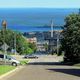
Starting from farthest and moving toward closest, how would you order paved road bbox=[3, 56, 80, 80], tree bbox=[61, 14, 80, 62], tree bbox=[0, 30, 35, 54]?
tree bbox=[0, 30, 35, 54]
tree bbox=[61, 14, 80, 62]
paved road bbox=[3, 56, 80, 80]

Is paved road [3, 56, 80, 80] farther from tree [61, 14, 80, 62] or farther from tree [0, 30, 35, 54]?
tree [0, 30, 35, 54]

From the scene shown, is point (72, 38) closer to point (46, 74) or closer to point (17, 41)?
point (46, 74)

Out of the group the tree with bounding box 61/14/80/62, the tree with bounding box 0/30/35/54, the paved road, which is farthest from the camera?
the tree with bounding box 0/30/35/54

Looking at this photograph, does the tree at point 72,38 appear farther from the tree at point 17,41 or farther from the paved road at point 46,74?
the tree at point 17,41

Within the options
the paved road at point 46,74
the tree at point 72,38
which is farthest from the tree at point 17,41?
the paved road at point 46,74

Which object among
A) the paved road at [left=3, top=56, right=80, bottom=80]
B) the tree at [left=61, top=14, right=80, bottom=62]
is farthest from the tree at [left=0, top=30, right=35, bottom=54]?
the paved road at [left=3, top=56, right=80, bottom=80]

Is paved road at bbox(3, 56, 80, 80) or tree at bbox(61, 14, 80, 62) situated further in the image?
tree at bbox(61, 14, 80, 62)

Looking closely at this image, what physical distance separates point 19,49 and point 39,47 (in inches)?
2615

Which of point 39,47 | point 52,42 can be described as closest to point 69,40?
point 52,42

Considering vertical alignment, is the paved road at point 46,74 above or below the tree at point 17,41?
below

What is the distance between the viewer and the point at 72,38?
61.0 metres

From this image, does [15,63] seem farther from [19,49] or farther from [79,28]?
[19,49]

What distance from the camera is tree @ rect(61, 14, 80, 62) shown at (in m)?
59.9

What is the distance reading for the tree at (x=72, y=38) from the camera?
2357 inches
